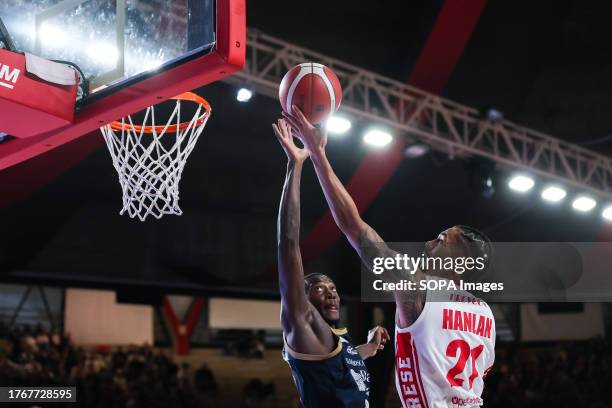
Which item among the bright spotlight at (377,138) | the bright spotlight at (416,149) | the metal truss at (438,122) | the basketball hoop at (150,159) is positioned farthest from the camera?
the bright spotlight at (416,149)

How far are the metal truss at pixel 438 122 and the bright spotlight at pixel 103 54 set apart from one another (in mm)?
4274

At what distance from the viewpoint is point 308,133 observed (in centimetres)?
287

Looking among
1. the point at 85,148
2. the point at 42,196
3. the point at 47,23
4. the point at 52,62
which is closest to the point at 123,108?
the point at 52,62

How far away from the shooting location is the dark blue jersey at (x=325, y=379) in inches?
118

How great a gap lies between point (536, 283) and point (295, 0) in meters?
4.71

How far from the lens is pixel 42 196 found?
9617mm

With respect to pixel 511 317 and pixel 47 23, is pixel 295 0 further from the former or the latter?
pixel 511 317

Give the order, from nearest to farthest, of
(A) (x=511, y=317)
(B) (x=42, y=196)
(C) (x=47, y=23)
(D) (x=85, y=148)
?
(C) (x=47, y=23) → (D) (x=85, y=148) → (B) (x=42, y=196) → (A) (x=511, y=317)

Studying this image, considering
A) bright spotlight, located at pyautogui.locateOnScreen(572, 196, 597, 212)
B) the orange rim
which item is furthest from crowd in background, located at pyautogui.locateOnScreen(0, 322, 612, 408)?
the orange rim

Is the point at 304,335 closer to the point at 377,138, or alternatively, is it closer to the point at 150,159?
the point at 150,159

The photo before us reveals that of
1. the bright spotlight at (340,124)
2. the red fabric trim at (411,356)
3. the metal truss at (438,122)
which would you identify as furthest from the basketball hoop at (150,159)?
the bright spotlight at (340,124)

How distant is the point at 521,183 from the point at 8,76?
8.37 m

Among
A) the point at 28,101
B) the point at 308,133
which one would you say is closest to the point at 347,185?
the point at 28,101

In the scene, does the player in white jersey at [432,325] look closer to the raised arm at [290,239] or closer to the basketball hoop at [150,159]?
the raised arm at [290,239]
